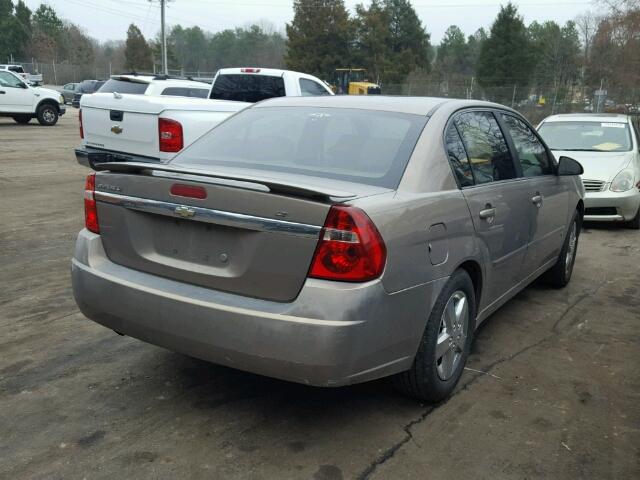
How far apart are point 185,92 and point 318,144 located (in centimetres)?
847

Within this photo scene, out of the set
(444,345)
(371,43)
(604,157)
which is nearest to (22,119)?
(604,157)

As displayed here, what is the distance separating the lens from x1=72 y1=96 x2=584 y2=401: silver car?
9.02ft

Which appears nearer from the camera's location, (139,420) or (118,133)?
(139,420)

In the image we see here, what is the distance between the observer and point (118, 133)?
8.38 metres

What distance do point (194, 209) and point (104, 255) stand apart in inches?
28.3

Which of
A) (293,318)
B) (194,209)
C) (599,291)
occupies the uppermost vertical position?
(194,209)

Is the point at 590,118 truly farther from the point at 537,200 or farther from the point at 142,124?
the point at 142,124

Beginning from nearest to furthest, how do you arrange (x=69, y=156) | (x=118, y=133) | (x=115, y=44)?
1. (x=118, y=133)
2. (x=69, y=156)
3. (x=115, y=44)

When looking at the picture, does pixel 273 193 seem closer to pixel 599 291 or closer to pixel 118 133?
pixel 599 291

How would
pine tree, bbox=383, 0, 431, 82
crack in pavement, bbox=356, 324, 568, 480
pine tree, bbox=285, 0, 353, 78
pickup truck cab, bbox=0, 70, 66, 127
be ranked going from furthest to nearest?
pine tree, bbox=383, 0, 431, 82 → pine tree, bbox=285, 0, 353, 78 → pickup truck cab, bbox=0, 70, 66, 127 → crack in pavement, bbox=356, 324, 568, 480

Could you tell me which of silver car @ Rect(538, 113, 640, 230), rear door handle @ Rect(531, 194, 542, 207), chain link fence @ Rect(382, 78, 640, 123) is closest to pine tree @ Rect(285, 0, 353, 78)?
chain link fence @ Rect(382, 78, 640, 123)

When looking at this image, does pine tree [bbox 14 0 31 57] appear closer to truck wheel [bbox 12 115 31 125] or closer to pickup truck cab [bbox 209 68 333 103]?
truck wheel [bbox 12 115 31 125]

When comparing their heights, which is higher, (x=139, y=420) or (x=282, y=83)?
(x=282, y=83)

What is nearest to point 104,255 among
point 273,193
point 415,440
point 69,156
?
point 273,193
